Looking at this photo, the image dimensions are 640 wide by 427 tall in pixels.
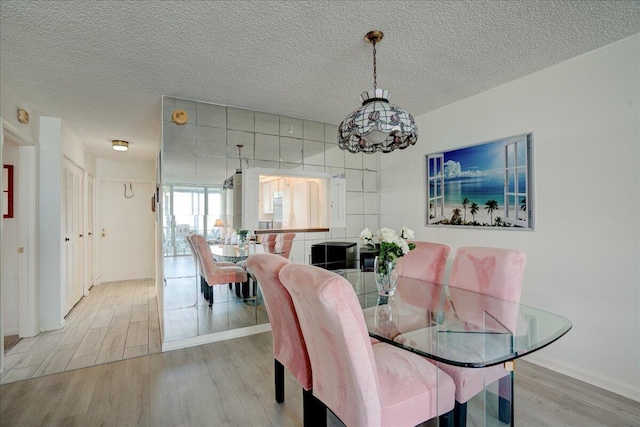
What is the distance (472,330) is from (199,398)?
1.86 m

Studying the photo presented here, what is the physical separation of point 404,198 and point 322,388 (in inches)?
116

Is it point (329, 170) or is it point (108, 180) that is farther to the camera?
point (108, 180)

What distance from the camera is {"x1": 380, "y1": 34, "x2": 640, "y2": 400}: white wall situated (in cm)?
211

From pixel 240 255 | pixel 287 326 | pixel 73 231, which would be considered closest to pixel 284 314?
pixel 287 326

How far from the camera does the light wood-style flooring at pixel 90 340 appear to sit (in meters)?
2.61

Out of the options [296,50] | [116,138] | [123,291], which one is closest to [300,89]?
[296,50]

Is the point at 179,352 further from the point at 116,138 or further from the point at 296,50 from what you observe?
the point at 116,138

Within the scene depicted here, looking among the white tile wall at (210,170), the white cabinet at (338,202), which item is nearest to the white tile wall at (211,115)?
the white tile wall at (210,170)

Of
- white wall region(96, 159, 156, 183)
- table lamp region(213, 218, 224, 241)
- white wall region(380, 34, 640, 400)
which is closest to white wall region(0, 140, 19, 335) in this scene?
table lamp region(213, 218, 224, 241)

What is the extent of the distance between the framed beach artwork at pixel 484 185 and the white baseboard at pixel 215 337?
2331 millimetres

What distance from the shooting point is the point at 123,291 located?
5.18 metres

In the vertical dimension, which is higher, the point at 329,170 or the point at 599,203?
the point at 329,170

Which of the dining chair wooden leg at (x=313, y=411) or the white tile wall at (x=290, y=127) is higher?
the white tile wall at (x=290, y=127)

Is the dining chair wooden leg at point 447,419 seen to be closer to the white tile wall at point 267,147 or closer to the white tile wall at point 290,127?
the white tile wall at point 267,147
